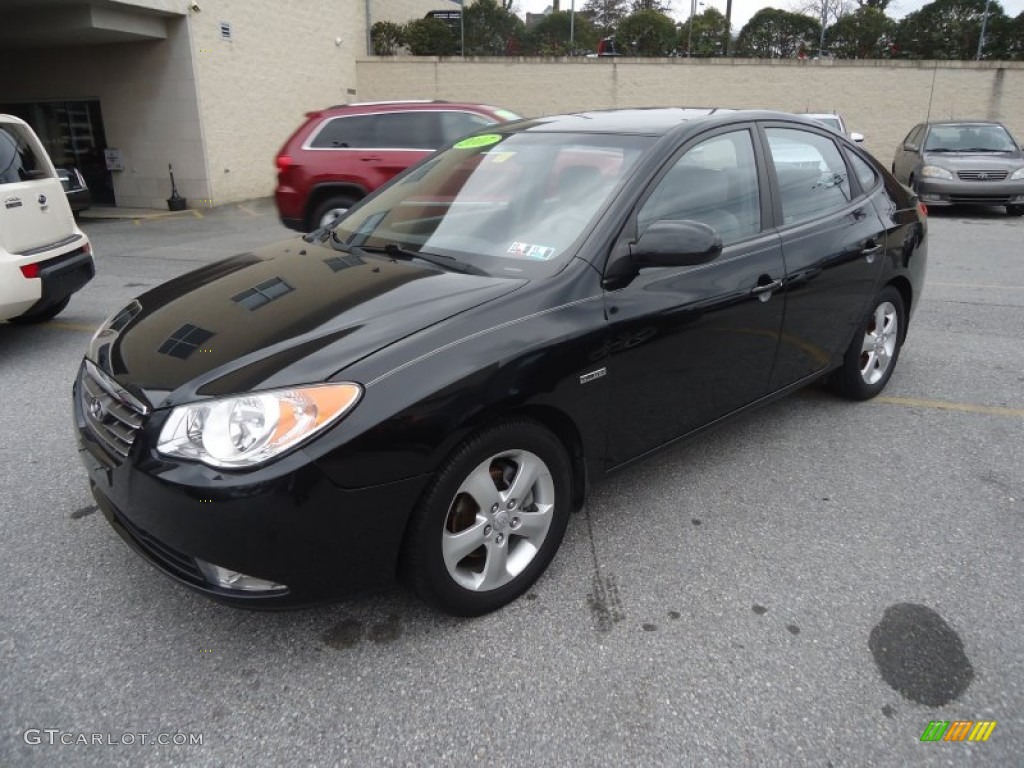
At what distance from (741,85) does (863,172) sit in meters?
18.2

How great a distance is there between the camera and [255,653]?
2416 millimetres

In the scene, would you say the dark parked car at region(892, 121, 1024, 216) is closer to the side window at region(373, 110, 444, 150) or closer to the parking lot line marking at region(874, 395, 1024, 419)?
the side window at region(373, 110, 444, 150)

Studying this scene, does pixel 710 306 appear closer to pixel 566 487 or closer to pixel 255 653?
pixel 566 487

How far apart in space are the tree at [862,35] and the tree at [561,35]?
8.14 meters

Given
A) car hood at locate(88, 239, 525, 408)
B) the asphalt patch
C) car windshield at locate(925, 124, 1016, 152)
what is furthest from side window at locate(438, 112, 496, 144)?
car windshield at locate(925, 124, 1016, 152)

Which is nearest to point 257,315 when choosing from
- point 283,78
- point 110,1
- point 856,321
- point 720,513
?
point 720,513

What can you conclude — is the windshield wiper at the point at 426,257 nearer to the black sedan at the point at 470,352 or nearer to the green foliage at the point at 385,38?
the black sedan at the point at 470,352

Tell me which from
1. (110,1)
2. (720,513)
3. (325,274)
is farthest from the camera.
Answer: (110,1)

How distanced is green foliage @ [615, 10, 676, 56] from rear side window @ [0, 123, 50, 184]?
21884mm

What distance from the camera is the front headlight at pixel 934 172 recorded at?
12.8m

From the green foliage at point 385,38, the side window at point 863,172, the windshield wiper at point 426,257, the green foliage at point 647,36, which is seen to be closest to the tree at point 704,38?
the green foliage at point 647,36

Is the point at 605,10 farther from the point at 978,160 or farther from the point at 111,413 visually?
the point at 111,413

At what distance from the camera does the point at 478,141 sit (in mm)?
3715

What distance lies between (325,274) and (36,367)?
331 cm
